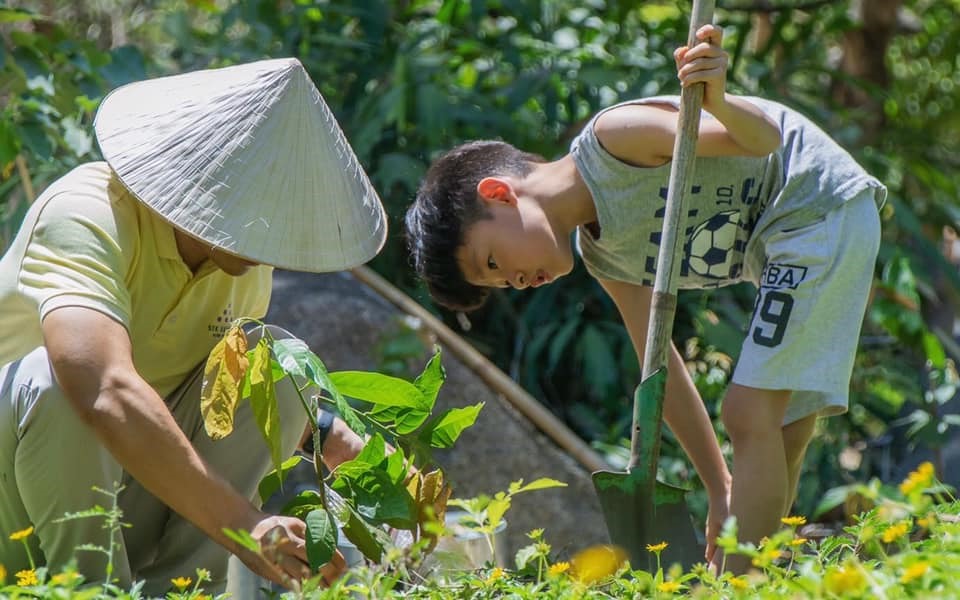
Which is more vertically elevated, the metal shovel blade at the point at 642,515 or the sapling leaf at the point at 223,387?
the sapling leaf at the point at 223,387

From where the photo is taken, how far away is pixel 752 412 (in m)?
2.11

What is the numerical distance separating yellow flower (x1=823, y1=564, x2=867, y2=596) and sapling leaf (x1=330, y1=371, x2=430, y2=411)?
0.74 meters

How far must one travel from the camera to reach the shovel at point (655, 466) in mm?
1911

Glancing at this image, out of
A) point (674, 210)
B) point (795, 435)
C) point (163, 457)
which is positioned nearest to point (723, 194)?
point (674, 210)

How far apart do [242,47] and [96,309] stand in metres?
2.51

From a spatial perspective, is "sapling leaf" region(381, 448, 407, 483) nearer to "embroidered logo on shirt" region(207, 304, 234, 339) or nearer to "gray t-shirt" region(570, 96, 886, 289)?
"embroidered logo on shirt" region(207, 304, 234, 339)

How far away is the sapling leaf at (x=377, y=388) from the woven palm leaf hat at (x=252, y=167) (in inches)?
6.1

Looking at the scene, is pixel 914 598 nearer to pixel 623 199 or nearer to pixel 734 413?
pixel 734 413

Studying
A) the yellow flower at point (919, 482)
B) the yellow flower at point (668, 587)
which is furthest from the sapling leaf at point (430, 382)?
the yellow flower at point (919, 482)

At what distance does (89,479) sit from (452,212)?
2.72 ft

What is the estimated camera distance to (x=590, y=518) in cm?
314

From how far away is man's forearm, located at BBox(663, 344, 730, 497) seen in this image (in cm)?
238

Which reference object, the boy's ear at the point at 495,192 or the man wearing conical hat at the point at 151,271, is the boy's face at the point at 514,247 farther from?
the man wearing conical hat at the point at 151,271

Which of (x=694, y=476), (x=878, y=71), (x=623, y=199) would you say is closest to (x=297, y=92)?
(x=623, y=199)
